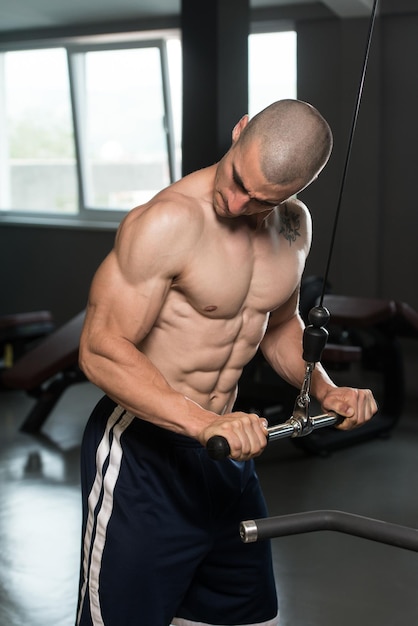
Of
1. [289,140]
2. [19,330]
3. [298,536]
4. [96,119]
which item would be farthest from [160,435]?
[96,119]

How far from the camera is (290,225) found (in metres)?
1.77

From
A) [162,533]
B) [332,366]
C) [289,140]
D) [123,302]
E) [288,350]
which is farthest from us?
[332,366]

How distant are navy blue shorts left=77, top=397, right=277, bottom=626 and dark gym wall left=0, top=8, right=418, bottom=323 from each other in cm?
385

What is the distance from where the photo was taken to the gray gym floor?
8.82 feet

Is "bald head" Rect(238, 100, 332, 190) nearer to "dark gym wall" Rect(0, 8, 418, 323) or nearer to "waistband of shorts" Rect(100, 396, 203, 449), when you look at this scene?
"waistband of shorts" Rect(100, 396, 203, 449)

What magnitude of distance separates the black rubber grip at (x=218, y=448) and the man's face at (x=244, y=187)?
16.4 inches

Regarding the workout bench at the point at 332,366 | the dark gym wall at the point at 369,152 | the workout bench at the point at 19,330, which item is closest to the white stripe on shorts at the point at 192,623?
the workout bench at the point at 332,366

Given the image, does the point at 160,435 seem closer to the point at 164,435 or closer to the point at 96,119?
the point at 164,435

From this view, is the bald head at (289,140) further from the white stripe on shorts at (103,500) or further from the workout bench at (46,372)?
the workout bench at (46,372)

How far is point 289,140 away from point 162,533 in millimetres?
784

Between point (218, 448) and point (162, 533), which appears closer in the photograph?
point (218, 448)

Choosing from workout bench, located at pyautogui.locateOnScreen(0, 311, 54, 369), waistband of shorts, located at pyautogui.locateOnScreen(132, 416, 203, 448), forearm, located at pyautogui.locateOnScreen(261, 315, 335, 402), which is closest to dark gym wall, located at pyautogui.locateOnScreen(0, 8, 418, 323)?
workout bench, located at pyautogui.locateOnScreen(0, 311, 54, 369)

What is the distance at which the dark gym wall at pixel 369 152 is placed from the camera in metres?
5.25

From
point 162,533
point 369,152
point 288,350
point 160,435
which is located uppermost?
point 369,152
